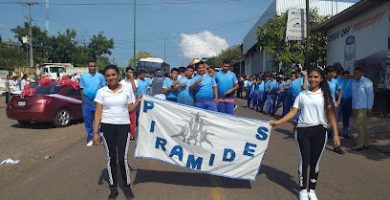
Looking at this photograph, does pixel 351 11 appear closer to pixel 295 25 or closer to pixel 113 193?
pixel 295 25

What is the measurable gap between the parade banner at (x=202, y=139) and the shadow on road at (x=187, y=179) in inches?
12.8

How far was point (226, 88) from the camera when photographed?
9328mm

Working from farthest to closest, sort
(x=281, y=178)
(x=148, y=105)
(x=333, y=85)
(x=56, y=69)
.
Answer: (x=56, y=69) → (x=333, y=85) → (x=281, y=178) → (x=148, y=105)

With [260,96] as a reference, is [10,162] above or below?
below

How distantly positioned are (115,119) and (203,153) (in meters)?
1.38

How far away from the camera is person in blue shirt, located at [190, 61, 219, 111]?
342 inches

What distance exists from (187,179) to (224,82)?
10.3 feet

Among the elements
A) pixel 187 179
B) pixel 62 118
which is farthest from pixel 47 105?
pixel 187 179

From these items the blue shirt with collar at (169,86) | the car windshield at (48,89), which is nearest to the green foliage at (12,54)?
the car windshield at (48,89)

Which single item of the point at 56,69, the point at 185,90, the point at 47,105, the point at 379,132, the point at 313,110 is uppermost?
the point at 56,69

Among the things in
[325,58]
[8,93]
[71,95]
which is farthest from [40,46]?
[71,95]

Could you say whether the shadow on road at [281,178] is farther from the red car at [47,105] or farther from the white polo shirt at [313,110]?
the red car at [47,105]

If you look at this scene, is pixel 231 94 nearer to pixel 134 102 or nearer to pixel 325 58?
pixel 134 102

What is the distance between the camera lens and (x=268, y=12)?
40.0 metres
